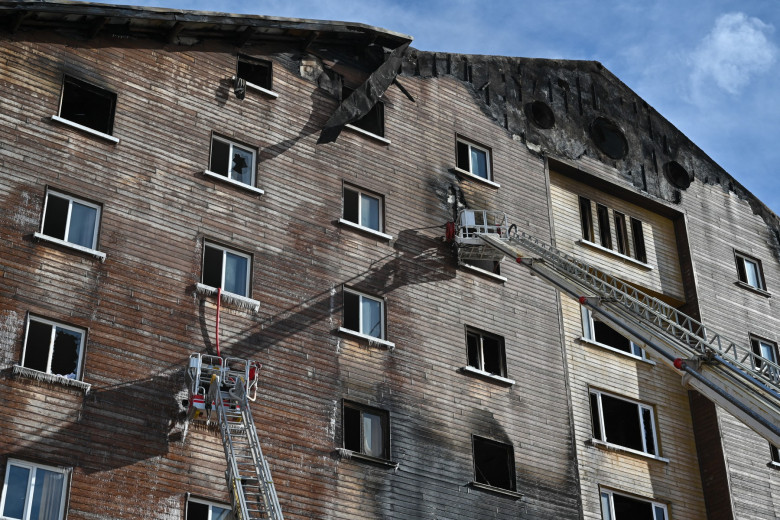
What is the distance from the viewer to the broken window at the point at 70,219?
87.0 feet

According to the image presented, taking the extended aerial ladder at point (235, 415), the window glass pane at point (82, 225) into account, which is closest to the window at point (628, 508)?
the extended aerial ladder at point (235, 415)

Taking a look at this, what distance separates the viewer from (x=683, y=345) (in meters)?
26.4

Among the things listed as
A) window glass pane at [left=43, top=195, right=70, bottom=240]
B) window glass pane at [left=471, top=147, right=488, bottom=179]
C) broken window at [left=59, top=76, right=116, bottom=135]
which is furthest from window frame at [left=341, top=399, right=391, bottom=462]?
window glass pane at [left=471, top=147, right=488, bottom=179]

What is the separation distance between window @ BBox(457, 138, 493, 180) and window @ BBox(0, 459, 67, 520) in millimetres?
17634

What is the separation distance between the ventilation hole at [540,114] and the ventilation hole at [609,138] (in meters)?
1.95

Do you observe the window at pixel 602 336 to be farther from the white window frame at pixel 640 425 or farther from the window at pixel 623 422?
the window at pixel 623 422

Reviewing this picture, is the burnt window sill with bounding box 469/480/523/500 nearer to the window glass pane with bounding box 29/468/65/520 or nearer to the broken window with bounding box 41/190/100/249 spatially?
the window glass pane with bounding box 29/468/65/520

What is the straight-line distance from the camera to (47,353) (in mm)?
24875

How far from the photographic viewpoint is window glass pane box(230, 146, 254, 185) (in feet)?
100

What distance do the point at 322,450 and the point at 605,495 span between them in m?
10.2

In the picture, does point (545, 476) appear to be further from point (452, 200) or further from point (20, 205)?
point (20, 205)

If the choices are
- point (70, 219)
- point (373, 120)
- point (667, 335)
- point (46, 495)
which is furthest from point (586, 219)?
point (46, 495)

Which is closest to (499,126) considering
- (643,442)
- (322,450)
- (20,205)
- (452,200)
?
(452,200)

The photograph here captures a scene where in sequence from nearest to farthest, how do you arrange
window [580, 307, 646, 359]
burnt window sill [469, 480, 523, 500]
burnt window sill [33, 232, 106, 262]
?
burnt window sill [33, 232, 106, 262] → burnt window sill [469, 480, 523, 500] → window [580, 307, 646, 359]
